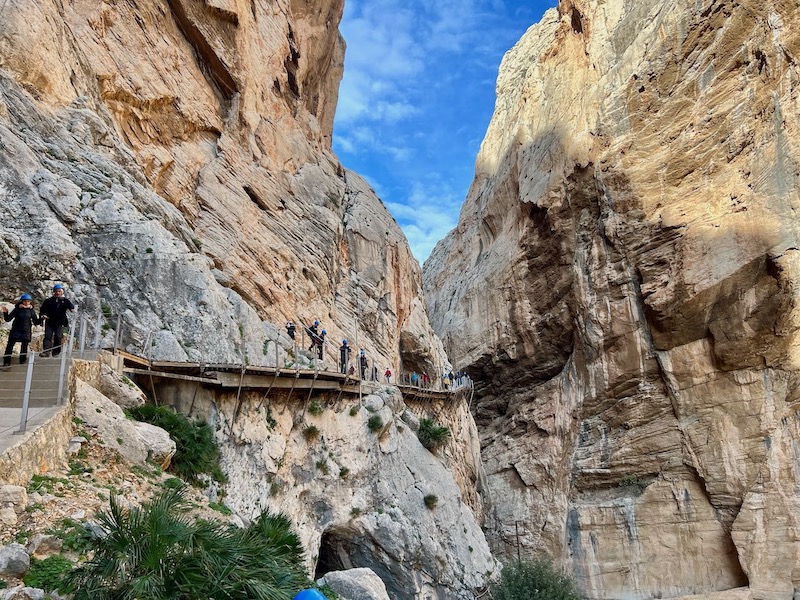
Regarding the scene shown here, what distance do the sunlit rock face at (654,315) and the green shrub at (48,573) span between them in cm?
2530

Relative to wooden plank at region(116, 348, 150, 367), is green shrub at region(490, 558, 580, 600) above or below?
below

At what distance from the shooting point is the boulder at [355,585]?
8.39 meters

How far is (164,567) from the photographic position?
4.64 metres

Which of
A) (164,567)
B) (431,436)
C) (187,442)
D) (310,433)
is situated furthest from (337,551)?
(164,567)

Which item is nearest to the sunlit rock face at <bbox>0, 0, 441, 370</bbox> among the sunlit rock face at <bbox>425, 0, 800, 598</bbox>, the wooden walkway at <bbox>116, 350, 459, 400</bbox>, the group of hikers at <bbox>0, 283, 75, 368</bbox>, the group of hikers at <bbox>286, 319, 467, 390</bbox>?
A: the group of hikers at <bbox>286, 319, 467, 390</bbox>

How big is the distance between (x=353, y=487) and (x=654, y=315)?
17.9 metres

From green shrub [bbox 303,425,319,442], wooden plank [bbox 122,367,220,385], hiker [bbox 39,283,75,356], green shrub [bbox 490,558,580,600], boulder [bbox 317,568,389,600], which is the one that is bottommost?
green shrub [bbox 490,558,580,600]

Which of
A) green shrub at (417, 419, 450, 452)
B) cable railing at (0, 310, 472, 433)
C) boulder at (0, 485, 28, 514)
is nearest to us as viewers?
boulder at (0, 485, 28, 514)

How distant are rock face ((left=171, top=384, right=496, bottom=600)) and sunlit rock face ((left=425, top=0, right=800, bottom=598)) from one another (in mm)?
11328

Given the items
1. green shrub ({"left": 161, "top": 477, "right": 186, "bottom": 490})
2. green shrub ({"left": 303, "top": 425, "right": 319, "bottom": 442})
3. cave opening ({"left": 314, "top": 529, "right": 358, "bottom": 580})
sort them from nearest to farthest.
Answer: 1. green shrub ({"left": 161, "top": 477, "right": 186, "bottom": 490})
2. green shrub ({"left": 303, "top": 425, "right": 319, "bottom": 442})
3. cave opening ({"left": 314, "top": 529, "right": 358, "bottom": 580})

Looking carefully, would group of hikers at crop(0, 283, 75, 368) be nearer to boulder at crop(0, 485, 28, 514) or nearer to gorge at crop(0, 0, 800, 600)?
gorge at crop(0, 0, 800, 600)

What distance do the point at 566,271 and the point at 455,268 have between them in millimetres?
13921

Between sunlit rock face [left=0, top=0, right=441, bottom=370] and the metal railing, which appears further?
sunlit rock face [left=0, top=0, right=441, bottom=370]

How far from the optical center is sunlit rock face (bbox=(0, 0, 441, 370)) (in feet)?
46.6
